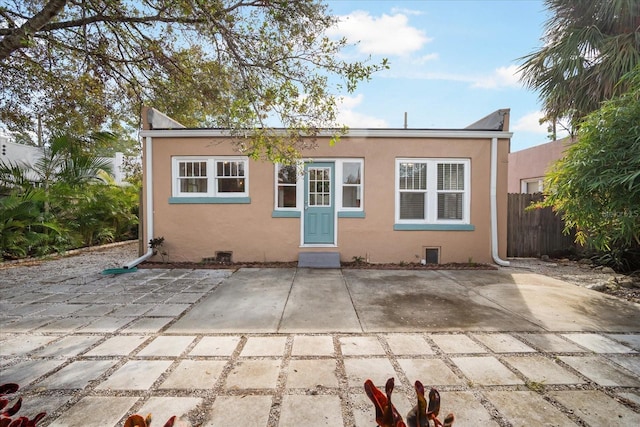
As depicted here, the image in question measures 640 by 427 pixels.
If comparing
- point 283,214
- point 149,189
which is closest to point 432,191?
point 283,214

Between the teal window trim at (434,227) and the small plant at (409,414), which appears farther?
the teal window trim at (434,227)

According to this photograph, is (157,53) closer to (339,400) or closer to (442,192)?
(339,400)

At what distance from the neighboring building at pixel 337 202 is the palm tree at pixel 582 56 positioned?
1.15 metres

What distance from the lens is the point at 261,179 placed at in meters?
7.29

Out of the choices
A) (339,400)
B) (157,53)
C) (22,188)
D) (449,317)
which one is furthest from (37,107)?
(449,317)

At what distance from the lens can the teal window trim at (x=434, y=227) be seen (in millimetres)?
7270

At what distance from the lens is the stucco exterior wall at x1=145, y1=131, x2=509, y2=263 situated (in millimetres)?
7266

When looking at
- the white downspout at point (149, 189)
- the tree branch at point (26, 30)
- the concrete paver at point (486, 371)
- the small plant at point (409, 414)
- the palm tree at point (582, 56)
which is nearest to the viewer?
the small plant at point (409, 414)

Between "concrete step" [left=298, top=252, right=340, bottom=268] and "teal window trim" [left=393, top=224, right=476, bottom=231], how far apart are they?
1.66m

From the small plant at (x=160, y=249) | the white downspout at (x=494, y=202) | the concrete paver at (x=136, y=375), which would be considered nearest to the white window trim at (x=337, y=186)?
the small plant at (x=160, y=249)


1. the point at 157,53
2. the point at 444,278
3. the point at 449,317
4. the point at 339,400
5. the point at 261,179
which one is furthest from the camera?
the point at 261,179

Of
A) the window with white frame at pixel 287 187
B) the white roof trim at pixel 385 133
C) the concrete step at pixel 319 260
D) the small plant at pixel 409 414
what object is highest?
the white roof trim at pixel 385 133

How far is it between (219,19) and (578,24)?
7251mm

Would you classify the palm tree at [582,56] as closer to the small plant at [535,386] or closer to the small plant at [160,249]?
the small plant at [535,386]
